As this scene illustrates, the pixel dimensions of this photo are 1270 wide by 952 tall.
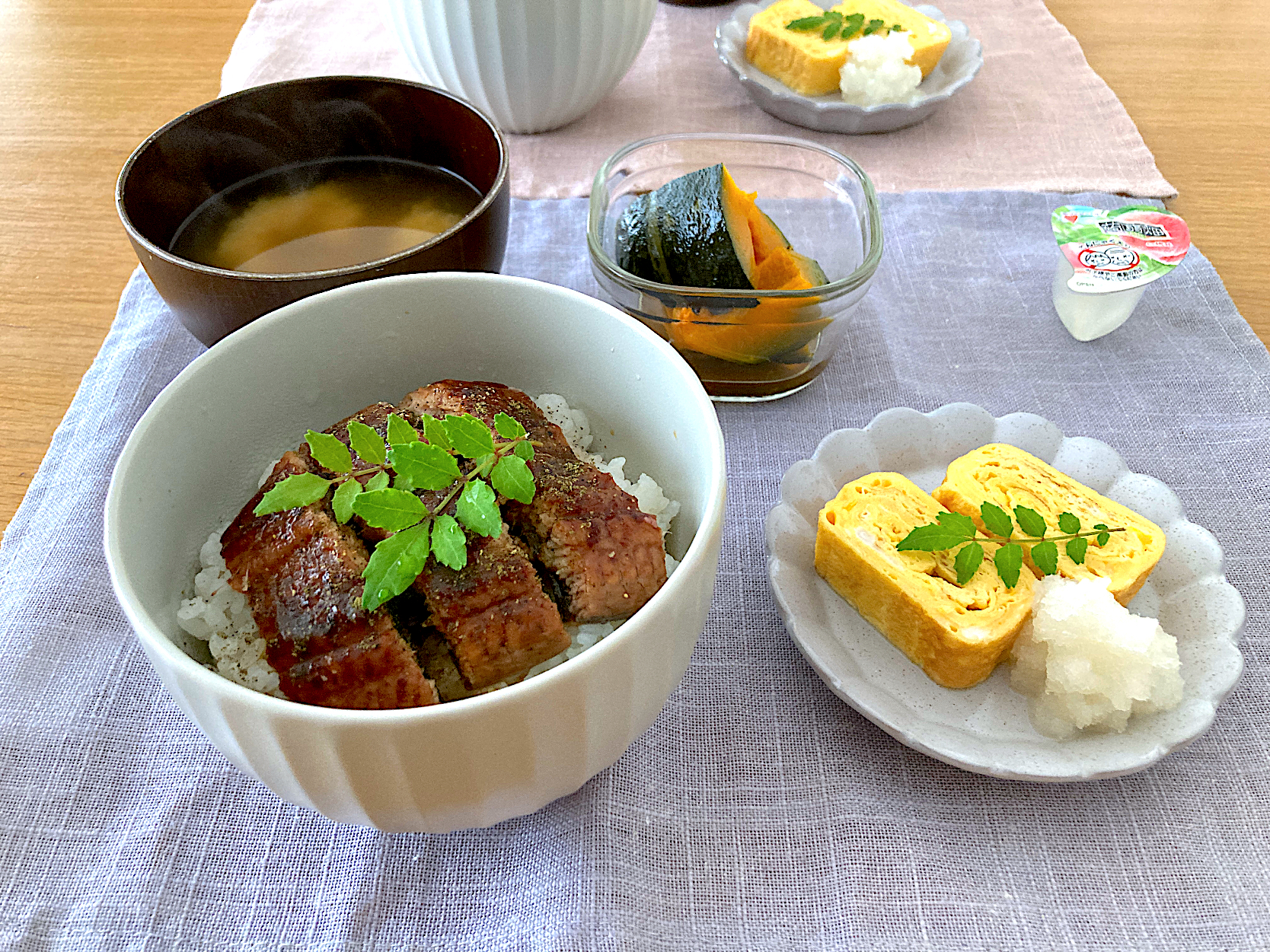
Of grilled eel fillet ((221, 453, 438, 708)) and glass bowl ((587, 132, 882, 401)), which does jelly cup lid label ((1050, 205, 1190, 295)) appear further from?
grilled eel fillet ((221, 453, 438, 708))

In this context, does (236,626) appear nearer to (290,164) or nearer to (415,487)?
(415,487)

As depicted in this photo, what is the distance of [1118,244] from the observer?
1.21 meters

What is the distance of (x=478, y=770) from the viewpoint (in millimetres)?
591

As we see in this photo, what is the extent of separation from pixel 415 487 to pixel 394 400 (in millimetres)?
252

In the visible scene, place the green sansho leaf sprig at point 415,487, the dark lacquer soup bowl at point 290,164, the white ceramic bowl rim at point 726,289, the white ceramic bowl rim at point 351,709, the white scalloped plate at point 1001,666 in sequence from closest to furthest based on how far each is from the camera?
the white ceramic bowl rim at point 351,709, the green sansho leaf sprig at point 415,487, the white scalloped plate at point 1001,666, the dark lacquer soup bowl at point 290,164, the white ceramic bowl rim at point 726,289

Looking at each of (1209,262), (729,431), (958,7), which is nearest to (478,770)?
(729,431)

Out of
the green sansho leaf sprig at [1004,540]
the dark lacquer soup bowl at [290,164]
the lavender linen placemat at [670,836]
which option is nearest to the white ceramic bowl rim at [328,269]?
the dark lacquer soup bowl at [290,164]

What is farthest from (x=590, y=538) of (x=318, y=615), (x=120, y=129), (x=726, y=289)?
(x=120, y=129)

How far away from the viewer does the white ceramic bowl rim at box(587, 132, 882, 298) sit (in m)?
1.02

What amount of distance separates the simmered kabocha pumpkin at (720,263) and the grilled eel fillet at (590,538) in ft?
1.16

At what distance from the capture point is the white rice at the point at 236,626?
71 centimetres

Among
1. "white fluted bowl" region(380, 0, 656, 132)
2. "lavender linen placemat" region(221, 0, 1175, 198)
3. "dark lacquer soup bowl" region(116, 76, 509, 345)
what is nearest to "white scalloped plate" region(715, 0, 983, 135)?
"lavender linen placemat" region(221, 0, 1175, 198)

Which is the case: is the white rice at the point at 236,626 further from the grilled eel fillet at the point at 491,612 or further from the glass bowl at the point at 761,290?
the glass bowl at the point at 761,290

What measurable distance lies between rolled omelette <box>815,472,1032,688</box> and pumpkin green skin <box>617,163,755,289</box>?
306mm
